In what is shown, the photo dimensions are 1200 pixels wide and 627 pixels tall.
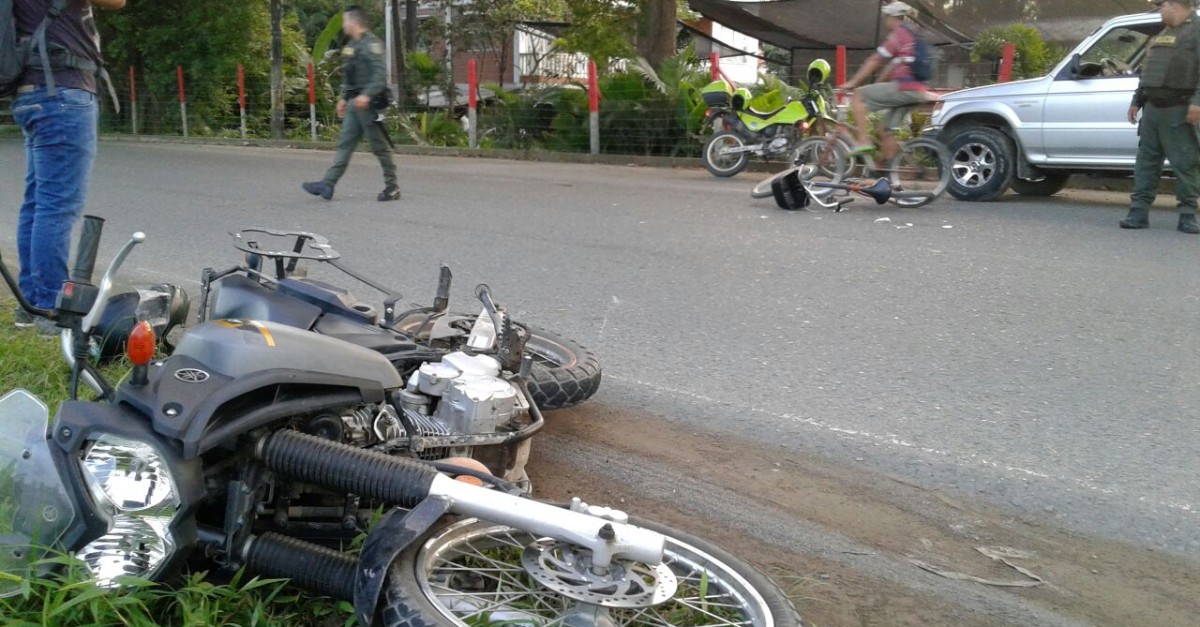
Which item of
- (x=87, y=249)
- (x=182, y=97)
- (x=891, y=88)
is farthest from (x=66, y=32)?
(x=182, y=97)

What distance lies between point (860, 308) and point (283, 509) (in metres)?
4.19

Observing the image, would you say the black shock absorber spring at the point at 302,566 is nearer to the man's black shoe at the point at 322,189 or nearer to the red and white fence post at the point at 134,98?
the man's black shoe at the point at 322,189

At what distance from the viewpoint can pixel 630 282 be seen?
6773mm

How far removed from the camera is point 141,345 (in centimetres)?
230

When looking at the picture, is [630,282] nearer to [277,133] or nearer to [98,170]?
[98,170]

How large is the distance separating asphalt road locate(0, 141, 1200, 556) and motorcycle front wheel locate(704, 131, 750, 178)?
1933 millimetres

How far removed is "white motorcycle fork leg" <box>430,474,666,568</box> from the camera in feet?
7.19

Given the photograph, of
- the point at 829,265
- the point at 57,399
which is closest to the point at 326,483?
the point at 57,399

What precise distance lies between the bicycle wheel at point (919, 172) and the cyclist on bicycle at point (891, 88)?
162 millimetres

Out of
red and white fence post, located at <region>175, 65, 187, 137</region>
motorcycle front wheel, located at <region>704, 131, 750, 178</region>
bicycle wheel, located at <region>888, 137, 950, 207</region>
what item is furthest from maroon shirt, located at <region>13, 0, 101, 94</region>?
red and white fence post, located at <region>175, 65, 187, 137</region>

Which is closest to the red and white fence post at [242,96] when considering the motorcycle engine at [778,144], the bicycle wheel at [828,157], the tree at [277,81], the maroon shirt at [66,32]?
the tree at [277,81]

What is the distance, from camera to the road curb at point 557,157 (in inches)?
485

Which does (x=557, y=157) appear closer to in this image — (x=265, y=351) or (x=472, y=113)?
(x=472, y=113)

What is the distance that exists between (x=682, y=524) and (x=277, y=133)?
904 inches
